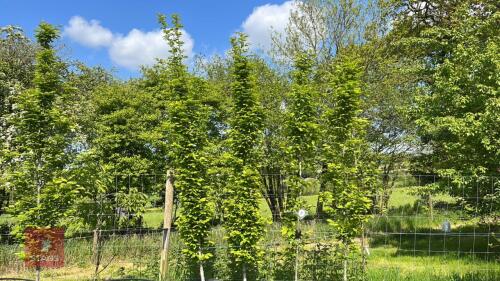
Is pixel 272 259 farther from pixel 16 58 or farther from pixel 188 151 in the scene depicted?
pixel 16 58

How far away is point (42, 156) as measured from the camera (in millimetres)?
5449

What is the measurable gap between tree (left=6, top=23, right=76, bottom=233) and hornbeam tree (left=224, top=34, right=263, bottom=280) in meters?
2.06

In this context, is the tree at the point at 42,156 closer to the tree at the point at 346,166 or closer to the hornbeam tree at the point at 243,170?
the hornbeam tree at the point at 243,170

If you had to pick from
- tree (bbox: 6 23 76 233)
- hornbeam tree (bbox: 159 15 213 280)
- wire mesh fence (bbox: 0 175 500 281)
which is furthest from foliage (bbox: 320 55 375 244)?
tree (bbox: 6 23 76 233)

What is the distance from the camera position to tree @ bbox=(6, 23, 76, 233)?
17.4 feet

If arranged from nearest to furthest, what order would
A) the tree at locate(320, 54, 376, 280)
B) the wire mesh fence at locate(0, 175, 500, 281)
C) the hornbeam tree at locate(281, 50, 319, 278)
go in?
1. the tree at locate(320, 54, 376, 280)
2. the hornbeam tree at locate(281, 50, 319, 278)
3. the wire mesh fence at locate(0, 175, 500, 281)

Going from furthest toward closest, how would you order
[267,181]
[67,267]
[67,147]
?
[267,181]
[67,267]
[67,147]

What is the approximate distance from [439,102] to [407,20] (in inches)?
327

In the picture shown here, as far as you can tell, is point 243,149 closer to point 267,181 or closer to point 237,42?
point 237,42

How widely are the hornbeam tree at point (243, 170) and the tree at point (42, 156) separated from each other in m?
2.06

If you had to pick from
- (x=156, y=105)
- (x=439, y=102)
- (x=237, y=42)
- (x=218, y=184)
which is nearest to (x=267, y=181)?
(x=156, y=105)

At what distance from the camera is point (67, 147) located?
223 inches

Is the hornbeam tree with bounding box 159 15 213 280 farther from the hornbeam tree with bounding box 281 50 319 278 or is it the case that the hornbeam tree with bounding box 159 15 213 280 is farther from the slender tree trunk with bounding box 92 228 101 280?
the slender tree trunk with bounding box 92 228 101 280

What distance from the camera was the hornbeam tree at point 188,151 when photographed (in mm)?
5988
